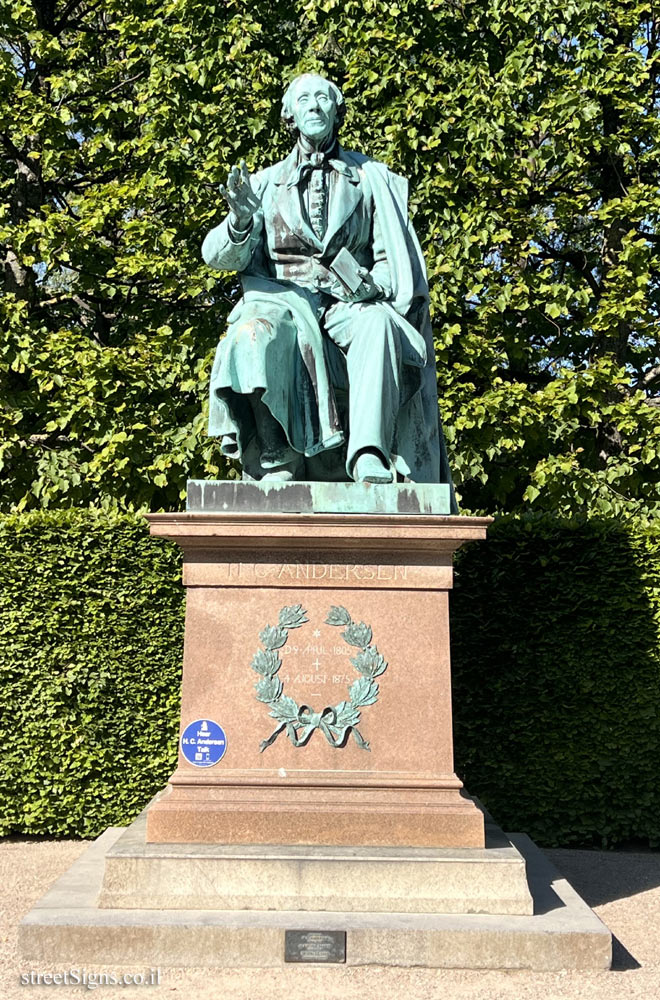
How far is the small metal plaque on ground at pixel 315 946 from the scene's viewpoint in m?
4.21

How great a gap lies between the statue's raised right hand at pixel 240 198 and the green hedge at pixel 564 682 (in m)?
2.80

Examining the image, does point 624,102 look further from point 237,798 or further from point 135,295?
point 237,798

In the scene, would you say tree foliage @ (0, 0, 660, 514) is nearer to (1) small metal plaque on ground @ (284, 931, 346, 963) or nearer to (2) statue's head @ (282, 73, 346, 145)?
(2) statue's head @ (282, 73, 346, 145)

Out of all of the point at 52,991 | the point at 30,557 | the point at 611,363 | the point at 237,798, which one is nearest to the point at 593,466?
the point at 611,363

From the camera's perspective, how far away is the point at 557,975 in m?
4.21

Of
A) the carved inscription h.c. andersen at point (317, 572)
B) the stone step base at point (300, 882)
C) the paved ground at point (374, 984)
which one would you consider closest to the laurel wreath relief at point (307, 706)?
the carved inscription h.c. andersen at point (317, 572)

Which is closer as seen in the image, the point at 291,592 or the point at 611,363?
the point at 291,592

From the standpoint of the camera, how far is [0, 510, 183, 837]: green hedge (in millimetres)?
7078

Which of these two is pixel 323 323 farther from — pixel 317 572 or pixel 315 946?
pixel 315 946

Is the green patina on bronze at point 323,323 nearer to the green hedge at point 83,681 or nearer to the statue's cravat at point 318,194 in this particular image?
the statue's cravat at point 318,194

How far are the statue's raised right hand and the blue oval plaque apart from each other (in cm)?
228

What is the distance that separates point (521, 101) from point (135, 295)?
379 cm

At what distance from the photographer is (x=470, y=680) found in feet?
23.6

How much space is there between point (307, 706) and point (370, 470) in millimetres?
1064
